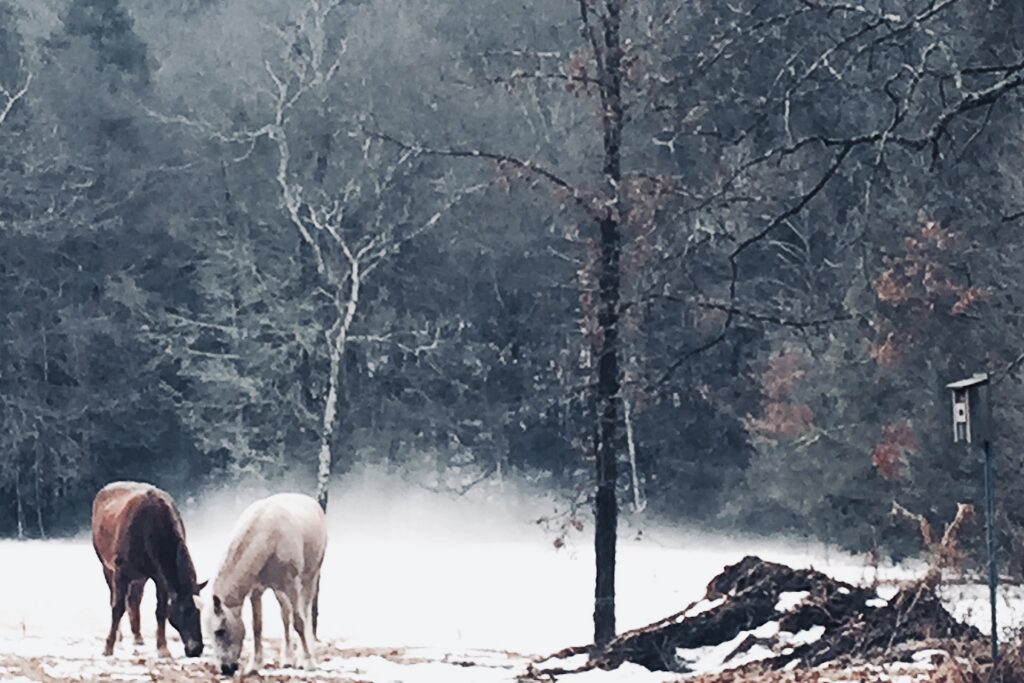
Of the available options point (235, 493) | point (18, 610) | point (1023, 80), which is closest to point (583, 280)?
point (1023, 80)

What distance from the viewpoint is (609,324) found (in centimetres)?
1758

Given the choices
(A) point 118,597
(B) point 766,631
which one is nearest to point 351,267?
(A) point 118,597

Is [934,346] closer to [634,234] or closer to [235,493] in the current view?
[634,234]

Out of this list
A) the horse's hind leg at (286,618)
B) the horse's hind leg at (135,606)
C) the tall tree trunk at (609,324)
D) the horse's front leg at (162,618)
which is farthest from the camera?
the horse's hind leg at (135,606)

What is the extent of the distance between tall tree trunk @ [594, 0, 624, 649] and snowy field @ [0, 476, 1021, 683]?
4.30 ft

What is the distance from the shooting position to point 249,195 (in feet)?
123

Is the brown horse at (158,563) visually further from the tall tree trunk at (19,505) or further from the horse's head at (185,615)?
the tall tree trunk at (19,505)

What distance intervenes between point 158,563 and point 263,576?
7.60ft

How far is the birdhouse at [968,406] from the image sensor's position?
1136cm

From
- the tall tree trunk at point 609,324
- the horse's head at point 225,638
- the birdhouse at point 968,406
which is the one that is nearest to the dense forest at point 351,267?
the tall tree trunk at point 609,324

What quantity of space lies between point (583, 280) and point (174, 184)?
2250 centimetres

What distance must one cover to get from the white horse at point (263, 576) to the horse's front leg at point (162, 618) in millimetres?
1198

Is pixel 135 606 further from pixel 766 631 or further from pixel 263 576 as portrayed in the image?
pixel 766 631

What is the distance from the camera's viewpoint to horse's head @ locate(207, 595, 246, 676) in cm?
1502
